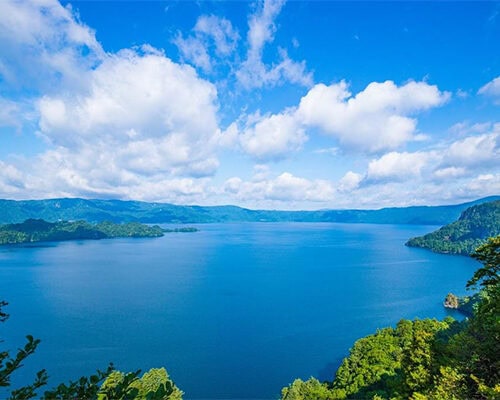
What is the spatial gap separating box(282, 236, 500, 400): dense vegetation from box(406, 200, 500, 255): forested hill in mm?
144868

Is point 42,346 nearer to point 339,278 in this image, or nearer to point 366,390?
point 366,390

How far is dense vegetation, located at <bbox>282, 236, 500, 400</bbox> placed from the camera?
13.4 m

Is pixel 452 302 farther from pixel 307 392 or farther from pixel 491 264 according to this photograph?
pixel 491 264

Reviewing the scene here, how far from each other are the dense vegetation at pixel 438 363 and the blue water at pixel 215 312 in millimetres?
11161

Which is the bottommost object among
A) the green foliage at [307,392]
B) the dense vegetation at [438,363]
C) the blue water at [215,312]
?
the blue water at [215,312]

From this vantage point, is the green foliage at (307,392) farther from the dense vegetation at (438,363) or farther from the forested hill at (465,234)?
the forested hill at (465,234)

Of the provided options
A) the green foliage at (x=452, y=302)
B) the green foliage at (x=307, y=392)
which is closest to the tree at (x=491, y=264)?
the green foliage at (x=307, y=392)

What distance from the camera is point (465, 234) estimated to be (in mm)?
180000

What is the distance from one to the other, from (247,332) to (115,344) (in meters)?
20.5

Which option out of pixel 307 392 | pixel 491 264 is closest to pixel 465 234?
pixel 307 392

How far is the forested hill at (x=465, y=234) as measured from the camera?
156 meters

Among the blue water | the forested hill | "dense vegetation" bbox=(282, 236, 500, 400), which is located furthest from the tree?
the forested hill

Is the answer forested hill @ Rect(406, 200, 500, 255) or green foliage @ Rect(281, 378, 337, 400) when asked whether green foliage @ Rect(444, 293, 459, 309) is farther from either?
forested hill @ Rect(406, 200, 500, 255)

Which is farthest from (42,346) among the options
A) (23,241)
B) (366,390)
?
(23,241)
